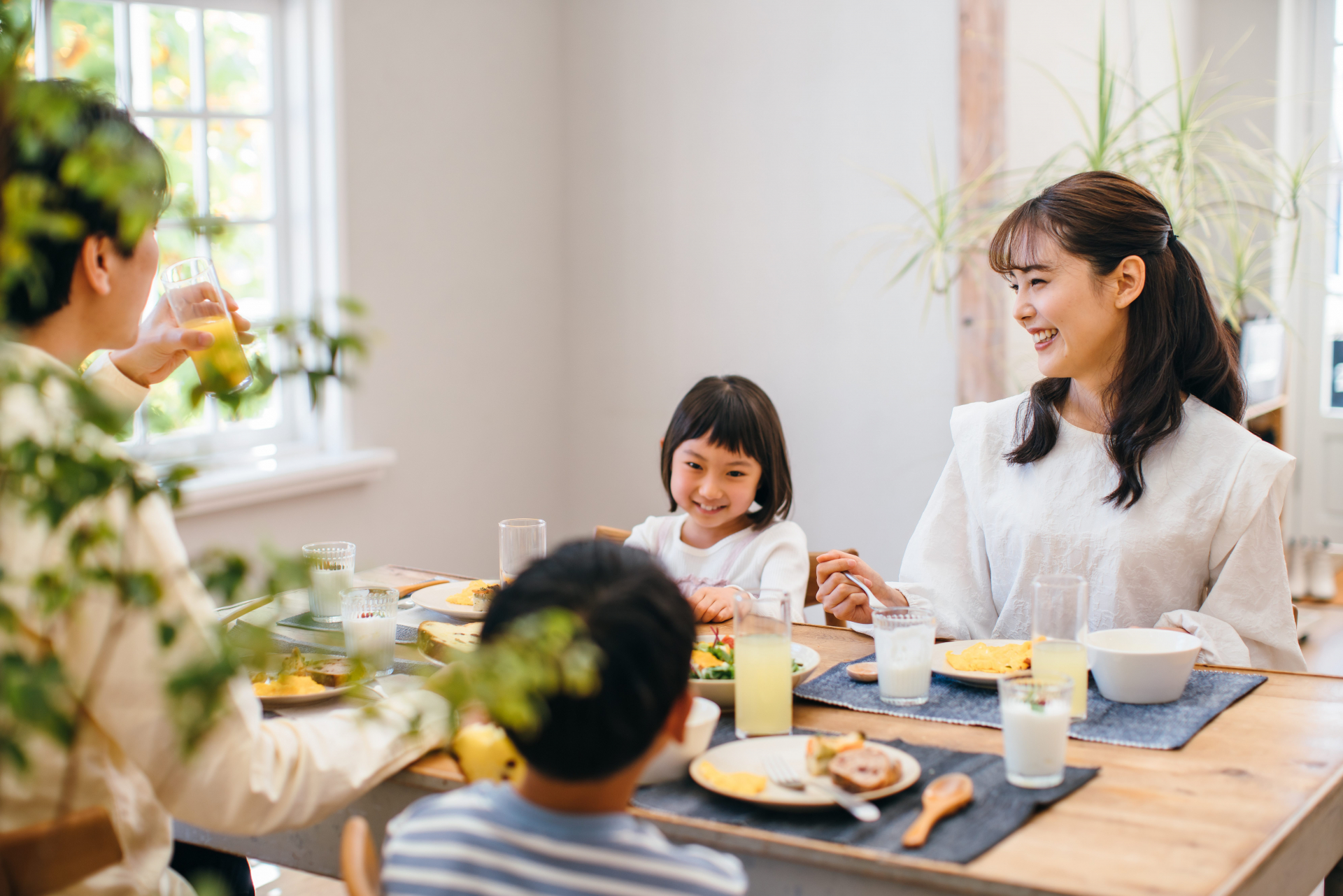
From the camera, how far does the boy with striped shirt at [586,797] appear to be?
2.92 feet

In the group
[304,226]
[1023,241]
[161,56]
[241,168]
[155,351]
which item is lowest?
[155,351]

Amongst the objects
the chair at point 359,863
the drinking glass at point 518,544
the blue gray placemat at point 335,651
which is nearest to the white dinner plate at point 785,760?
the chair at point 359,863

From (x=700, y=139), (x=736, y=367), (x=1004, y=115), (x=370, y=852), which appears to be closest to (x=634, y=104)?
(x=700, y=139)

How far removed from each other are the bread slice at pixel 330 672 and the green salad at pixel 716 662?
44 cm

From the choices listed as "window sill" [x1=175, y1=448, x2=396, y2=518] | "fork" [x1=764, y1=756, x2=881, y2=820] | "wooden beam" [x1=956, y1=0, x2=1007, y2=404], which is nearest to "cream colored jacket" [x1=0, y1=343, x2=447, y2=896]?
"fork" [x1=764, y1=756, x2=881, y2=820]

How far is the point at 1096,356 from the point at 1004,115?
1679 mm

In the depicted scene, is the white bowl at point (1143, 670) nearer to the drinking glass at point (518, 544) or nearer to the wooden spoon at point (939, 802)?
the wooden spoon at point (939, 802)

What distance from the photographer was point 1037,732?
1.20m

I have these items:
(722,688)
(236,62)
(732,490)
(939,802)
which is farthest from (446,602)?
(236,62)

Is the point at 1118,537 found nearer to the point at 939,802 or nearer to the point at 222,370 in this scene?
the point at 939,802

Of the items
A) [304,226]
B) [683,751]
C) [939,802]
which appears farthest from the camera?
[304,226]

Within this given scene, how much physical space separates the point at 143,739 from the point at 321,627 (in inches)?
34.1

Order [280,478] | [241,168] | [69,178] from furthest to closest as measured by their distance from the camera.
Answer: [241,168], [280,478], [69,178]

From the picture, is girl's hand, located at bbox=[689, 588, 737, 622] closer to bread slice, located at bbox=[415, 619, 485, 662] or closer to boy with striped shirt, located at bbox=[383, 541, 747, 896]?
bread slice, located at bbox=[415, 619, 485, 662]
